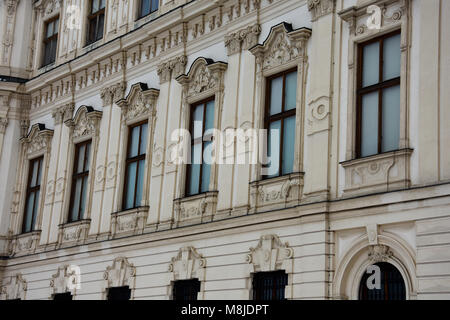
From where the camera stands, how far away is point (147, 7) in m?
22.5

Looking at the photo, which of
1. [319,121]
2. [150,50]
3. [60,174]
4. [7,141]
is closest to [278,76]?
[319,121]

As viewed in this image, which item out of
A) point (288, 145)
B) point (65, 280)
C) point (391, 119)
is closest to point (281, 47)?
point (288, 145)

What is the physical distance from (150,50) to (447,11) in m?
9.47

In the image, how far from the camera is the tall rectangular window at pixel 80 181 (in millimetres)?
23047

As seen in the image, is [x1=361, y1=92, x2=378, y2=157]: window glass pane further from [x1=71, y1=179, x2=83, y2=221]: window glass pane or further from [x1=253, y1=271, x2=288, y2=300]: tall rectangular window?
[x1=71, y1=179, x2=83, y2=221]: window glass pane

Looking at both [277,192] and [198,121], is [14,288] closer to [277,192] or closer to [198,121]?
[198,121]

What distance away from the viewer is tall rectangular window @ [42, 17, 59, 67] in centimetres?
2675

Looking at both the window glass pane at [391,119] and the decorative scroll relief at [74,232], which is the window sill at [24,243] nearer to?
the decorative scroll relief at [74,232]

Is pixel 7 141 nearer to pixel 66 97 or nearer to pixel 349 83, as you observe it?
pixel 66 97

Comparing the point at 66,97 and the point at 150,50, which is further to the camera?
the point at 66,97

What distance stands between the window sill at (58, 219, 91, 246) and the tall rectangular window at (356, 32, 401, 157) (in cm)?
959

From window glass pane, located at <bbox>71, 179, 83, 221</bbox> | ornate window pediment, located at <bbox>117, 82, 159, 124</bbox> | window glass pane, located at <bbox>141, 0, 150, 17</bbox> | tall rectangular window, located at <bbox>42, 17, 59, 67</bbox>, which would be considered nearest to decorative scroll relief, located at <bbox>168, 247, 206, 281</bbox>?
ornate window pediment, located at <bbox>117, 82, 159, 124</bbox>

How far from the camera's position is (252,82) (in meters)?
18.0
